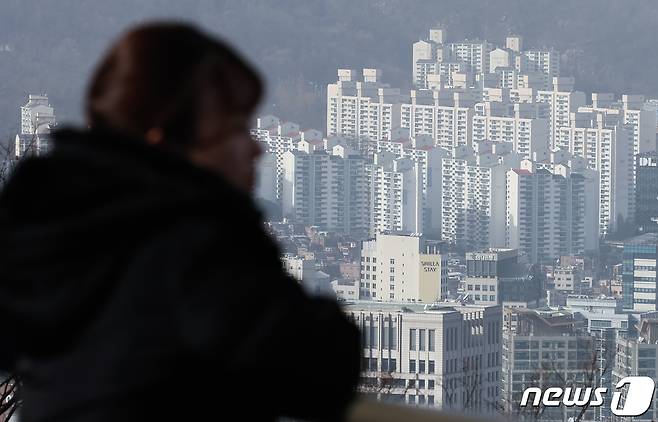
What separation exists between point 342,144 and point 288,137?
1955 millimetres

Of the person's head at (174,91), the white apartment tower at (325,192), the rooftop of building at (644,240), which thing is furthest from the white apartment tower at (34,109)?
the person's head at (174,91)

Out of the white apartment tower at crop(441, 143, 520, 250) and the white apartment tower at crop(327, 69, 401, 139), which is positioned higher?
the white apartment tower at crop(327, 69, 401, 139)

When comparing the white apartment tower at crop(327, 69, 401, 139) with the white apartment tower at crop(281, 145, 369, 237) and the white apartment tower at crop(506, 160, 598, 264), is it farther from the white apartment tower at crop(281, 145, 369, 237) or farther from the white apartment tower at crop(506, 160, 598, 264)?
the white apartment tower at crop(506, 160, 598, 264)

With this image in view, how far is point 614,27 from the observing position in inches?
1762

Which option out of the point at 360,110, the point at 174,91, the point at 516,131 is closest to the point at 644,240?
the point at 516,131

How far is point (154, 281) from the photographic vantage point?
370mm

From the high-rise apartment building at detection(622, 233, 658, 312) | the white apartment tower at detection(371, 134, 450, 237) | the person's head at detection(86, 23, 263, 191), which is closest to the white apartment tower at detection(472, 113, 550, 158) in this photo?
the white apartment tower at detection(371, 134, 450, 237)

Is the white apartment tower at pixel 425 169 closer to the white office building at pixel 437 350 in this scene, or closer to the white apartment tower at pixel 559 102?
the white apartment tower at pixel 559 102

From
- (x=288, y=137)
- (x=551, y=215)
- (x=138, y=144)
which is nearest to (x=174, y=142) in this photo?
(x=138, y=144)

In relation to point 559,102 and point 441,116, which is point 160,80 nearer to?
point 441,116

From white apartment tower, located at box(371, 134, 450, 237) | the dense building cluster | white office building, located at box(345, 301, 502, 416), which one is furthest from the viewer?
white apartment tower, located at box(371, 134, 450, 237)

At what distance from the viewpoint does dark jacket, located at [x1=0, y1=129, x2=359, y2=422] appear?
14.4 inches

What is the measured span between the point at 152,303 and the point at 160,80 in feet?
0.20

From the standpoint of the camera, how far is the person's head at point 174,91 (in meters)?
0.39
